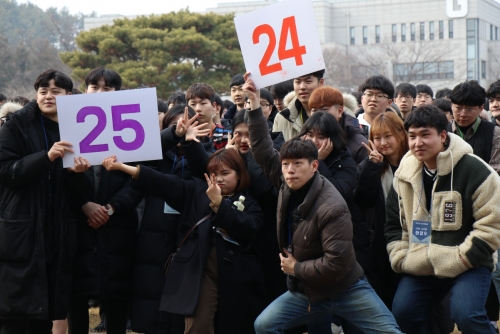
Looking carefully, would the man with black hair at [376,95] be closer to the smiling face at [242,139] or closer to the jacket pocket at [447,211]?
the smiling face at [242,139]

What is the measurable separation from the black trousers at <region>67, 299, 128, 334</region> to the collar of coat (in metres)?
2.46

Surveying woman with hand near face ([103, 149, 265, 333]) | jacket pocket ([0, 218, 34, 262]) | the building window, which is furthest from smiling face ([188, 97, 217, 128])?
the building window

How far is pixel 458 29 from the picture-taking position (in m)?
64.1

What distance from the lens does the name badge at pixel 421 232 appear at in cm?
468

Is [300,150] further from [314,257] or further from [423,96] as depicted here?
[423,96]

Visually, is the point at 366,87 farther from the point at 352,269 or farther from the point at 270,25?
the point at 352,269

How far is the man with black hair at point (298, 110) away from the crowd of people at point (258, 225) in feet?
0.74

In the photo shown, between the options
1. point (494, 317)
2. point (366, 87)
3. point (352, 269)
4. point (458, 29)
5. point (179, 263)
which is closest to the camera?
point (352, 269)

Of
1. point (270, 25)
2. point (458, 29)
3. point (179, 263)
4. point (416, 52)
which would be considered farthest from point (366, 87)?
point (458, 29)

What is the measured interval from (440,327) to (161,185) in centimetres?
241

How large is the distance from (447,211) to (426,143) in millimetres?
473

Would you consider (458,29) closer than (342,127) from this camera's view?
No

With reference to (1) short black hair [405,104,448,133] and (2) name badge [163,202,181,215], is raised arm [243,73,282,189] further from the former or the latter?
(1) short black hair [405,104,448,133]

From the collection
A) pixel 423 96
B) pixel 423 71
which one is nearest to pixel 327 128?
pixel 423 96
